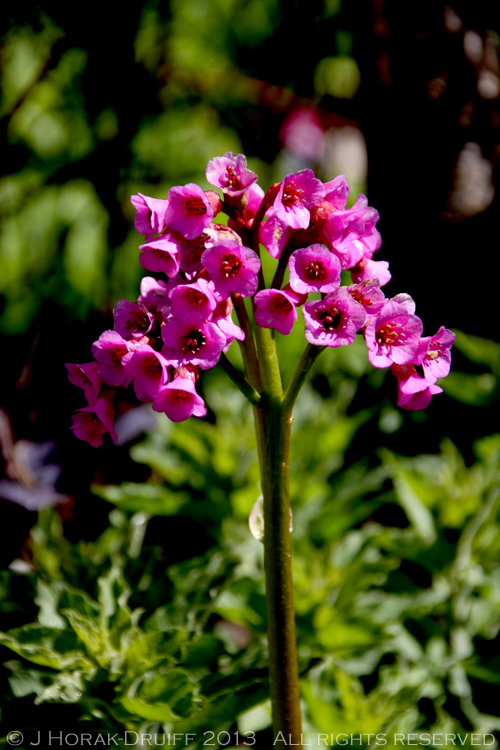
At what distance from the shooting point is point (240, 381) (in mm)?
692

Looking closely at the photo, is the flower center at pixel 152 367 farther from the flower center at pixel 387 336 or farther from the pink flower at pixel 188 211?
the flower center at pixel 387 336

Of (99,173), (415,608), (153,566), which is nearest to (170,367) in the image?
(153,566)

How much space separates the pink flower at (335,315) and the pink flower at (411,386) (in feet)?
0.32

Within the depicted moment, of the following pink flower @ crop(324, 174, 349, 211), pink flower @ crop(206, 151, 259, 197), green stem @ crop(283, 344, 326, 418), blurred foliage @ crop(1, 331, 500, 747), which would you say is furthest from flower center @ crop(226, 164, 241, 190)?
blurred foliage @ crop(1, 331, 500, 747)

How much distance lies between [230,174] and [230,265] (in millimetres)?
127

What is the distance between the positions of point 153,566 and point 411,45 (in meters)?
1.97

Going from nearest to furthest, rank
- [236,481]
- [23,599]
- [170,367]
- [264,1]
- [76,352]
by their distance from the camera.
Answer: [170,367]
[23,599]
[236,481]
[76,352]
[264,1]

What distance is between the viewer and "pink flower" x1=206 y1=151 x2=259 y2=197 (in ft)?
2.20

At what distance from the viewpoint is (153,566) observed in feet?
3.84

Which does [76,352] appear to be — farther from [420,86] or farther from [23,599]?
[420,86]

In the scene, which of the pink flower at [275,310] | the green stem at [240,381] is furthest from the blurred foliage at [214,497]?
the pink flower at [275,310]

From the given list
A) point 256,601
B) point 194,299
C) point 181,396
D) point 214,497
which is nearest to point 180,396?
point 181,396

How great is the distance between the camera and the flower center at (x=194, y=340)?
0.63 m

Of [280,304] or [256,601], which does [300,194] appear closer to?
[280,304]
